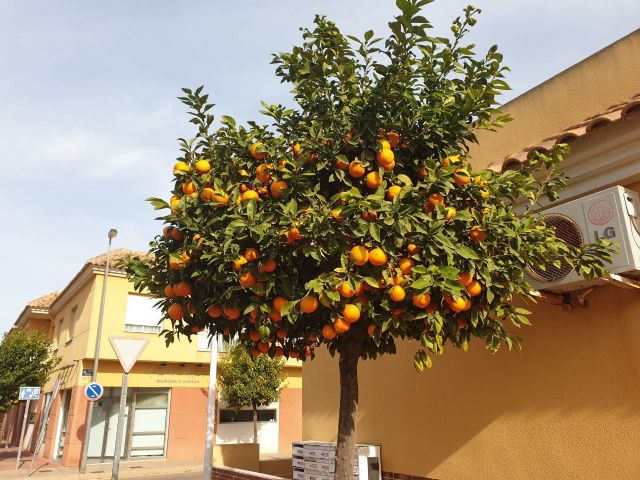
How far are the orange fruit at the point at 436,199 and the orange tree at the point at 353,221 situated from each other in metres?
0.01

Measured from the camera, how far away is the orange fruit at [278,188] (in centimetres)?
425

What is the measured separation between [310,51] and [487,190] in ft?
6.59

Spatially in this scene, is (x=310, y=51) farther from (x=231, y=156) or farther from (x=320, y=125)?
(x=231, y=156)

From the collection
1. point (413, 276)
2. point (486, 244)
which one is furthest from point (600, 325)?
point (413, 276)

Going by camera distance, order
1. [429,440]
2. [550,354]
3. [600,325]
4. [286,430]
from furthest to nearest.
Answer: [286,430] → [429,440] → [550,354] → [600,325]

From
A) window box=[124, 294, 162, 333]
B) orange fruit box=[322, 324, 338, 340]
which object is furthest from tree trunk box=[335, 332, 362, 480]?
window box=[124, 294, 162, 333]

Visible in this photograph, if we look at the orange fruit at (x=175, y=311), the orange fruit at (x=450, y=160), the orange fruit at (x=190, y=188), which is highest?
the orange fruit at (x=450, y=160)

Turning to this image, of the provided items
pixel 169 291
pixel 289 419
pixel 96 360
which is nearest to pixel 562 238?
pixel 169 291

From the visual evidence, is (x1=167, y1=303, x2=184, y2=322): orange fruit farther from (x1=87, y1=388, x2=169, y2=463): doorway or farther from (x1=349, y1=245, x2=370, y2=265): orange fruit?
(x1=87, y1=388, x2=169, y2=463): doorway

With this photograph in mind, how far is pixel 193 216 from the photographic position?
4395 mm

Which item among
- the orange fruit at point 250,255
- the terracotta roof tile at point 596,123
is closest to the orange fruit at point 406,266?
the orange fruit at point 250,255

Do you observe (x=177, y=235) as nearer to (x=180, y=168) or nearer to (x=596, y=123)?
(x=180, y=168)

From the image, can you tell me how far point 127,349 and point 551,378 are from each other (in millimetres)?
6377

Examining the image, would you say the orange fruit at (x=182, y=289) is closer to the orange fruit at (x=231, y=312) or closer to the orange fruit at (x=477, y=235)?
the orange fruit at (x=231, y=312)
